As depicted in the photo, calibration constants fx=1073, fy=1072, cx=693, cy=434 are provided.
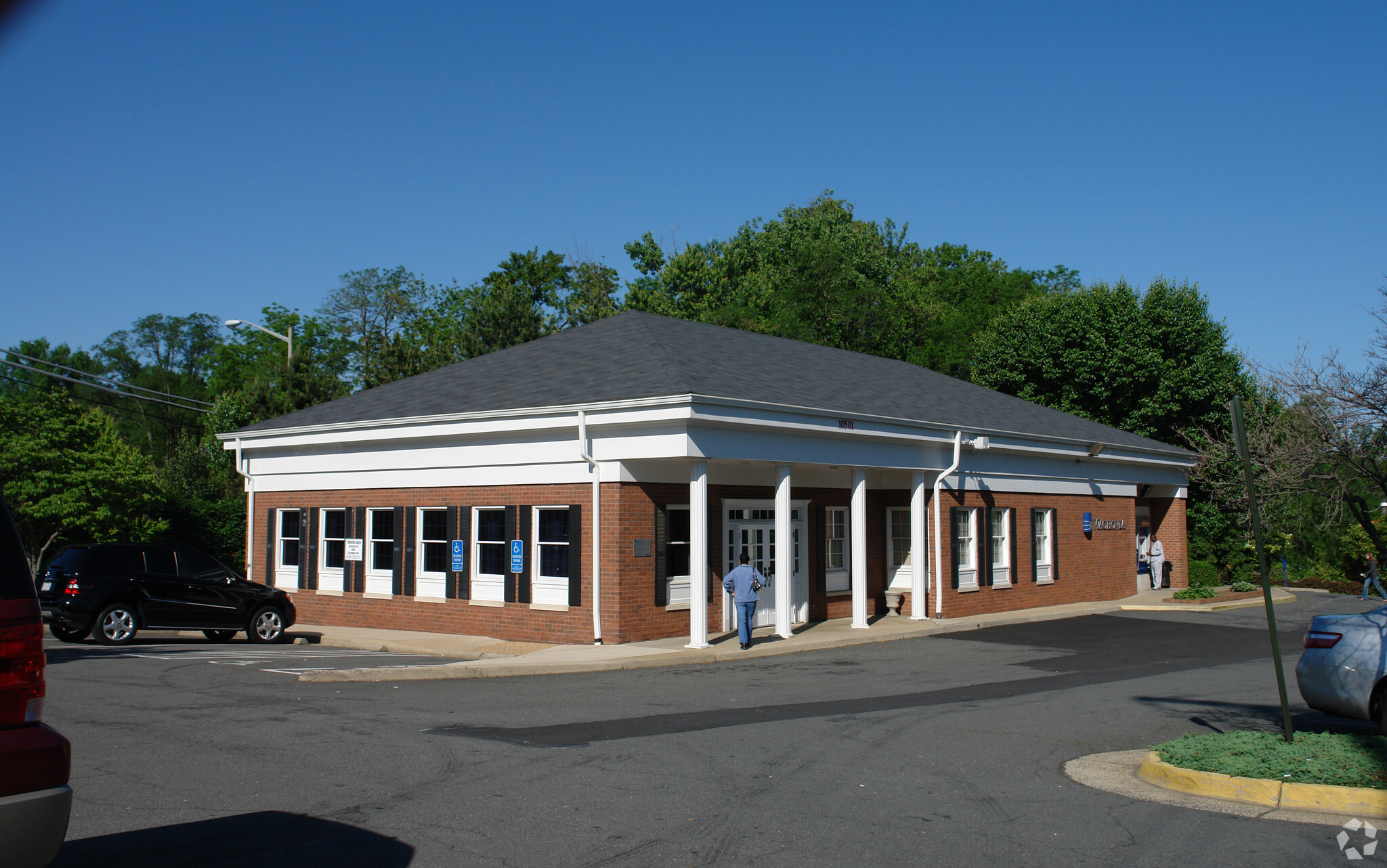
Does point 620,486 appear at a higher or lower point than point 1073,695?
higher

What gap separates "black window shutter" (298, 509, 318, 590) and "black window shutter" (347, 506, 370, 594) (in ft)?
4.44

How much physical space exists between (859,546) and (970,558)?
5.34 metres

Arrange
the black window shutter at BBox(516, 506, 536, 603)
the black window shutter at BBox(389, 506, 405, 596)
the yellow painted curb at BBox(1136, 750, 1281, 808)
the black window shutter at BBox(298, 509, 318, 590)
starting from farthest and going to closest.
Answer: the black window shutter at BBox(298, 509, 318, 590), the black window shutter at BBox(389, 506, 405, 596), the black window shutter at BBox(516, 506, 536, 603), the yellow painted curb at BBox(1136, 750, 1281, 808)

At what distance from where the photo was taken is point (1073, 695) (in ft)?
43.1

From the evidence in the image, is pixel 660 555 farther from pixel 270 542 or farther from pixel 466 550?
pixel 270 542

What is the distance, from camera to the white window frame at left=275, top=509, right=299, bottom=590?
23250 mm

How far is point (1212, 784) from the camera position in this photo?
7.92 m

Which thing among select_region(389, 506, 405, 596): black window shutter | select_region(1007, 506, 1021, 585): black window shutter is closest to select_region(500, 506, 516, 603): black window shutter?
select_region(389, 506, 405, 596): black window shutter

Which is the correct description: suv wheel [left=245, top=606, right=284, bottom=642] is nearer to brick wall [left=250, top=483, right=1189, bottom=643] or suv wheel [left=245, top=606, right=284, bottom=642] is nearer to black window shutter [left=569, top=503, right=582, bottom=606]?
brick wall [left=250, top=483, right=1189, bottom=643]

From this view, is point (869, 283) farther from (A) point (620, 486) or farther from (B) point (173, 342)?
(B) point (173, 342)

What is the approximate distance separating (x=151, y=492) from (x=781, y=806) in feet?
90.6

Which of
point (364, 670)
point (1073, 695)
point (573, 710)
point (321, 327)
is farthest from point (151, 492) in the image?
point (321, 327)

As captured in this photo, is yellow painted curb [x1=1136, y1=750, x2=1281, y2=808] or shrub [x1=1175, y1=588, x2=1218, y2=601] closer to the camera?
yellow painted curb [x1=1136, y1=750, x2=1281, y2=808]

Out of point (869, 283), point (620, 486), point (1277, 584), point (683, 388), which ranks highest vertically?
point (869, 283)
